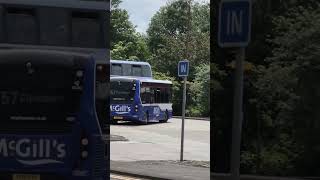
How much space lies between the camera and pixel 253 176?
318 inches

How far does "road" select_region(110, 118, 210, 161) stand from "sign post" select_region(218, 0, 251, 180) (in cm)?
1186

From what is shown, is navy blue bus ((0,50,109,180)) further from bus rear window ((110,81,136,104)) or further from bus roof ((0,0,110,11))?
bus rear window ((110,81,136,104))

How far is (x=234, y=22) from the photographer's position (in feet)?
20.4

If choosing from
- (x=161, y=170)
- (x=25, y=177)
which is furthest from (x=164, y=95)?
(x=25, y=177)

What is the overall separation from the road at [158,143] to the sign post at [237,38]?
11.9m

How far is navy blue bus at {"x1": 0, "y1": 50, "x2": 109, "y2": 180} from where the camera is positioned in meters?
7.66

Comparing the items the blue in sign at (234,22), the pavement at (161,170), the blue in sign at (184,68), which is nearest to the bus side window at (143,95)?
the blue in sign at (184,68)

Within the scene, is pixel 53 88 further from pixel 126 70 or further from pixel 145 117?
pixel 145 117

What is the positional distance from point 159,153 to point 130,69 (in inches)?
539

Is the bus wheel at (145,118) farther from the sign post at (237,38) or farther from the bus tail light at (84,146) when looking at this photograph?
the sign post at (237,38)

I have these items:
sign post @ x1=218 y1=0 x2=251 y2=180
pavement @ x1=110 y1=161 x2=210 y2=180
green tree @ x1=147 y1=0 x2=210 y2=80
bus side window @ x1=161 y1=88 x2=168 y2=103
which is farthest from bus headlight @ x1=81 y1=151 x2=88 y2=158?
bus side window @ x1=161 y1=88 x2=168 y2=103

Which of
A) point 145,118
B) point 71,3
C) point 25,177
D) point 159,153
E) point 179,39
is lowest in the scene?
point 159,153

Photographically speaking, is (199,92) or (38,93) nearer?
(38,93)

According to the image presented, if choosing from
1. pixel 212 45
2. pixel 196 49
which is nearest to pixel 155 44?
pixel 196 49
